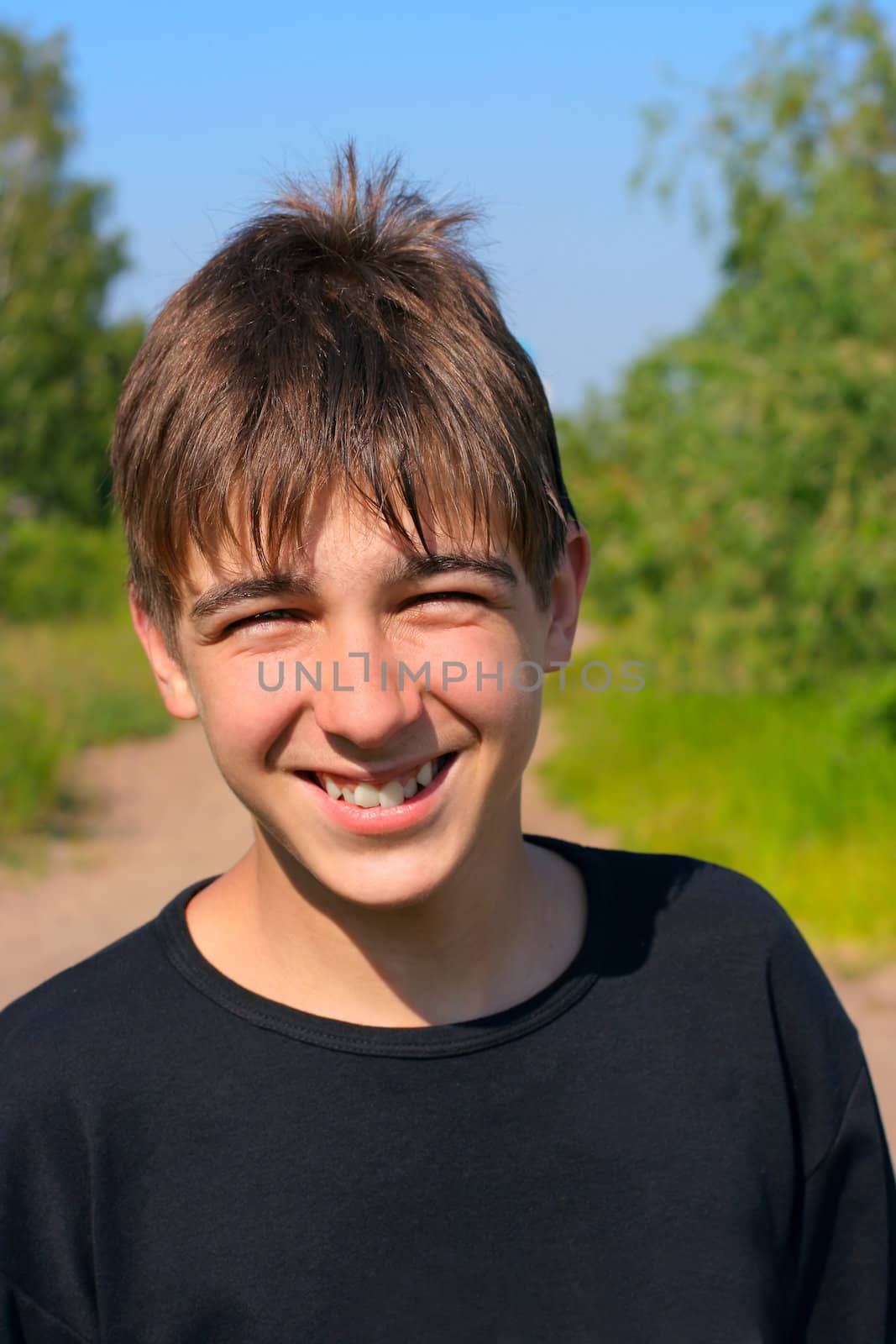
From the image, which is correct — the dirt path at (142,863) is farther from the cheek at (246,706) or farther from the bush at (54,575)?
the bush at (54,575)

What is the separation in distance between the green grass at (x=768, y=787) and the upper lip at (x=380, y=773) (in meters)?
3.58

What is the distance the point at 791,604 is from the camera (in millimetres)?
6520

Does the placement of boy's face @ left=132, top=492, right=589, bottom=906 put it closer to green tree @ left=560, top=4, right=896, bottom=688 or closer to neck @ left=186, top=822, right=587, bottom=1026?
neck @ left=186, top=822, right=587, bottom=1026

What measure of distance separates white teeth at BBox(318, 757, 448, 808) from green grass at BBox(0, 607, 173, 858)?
17.4 ft

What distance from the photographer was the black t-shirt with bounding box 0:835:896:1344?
4.25 ft

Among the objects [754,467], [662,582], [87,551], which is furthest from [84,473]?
[754,467]

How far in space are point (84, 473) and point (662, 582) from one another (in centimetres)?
1342

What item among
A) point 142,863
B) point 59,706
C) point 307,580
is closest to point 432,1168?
point 307,580

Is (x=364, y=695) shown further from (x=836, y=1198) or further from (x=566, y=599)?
(x=836, y=1198)

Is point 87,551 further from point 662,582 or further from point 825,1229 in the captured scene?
point 825,1229

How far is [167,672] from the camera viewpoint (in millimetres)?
1499

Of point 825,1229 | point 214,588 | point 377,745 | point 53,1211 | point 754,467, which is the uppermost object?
point 754,467

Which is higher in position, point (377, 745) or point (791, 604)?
point (791, 604)

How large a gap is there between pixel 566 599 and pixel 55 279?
72.5 feet
